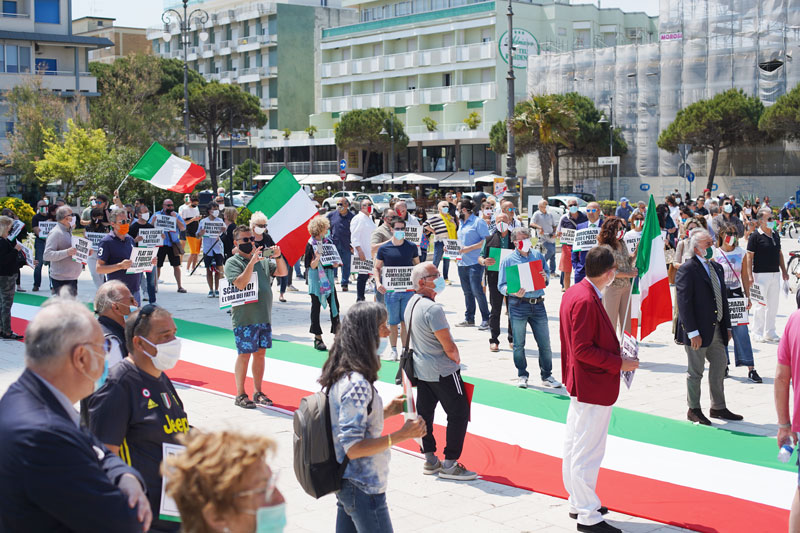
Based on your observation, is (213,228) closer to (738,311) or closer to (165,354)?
(738,311)

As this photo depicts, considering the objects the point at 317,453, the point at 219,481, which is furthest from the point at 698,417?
the point at 219,481

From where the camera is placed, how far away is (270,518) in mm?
2650

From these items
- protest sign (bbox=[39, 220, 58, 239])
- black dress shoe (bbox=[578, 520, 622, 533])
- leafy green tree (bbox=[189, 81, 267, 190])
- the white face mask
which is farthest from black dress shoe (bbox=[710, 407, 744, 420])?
leafy green tree (bbox=[189, 81, 267, 190])

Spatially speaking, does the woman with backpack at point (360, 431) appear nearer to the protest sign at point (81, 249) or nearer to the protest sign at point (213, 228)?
the protest sign at point (81, 249)

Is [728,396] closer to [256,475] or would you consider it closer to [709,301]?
[709,301]

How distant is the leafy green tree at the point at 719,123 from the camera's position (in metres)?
52.3

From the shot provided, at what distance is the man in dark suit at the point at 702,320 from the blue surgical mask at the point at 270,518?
21.9 feet

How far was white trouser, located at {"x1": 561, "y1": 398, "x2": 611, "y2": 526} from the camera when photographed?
6.23m

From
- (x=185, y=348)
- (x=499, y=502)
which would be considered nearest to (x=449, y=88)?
(x=185, y=348)

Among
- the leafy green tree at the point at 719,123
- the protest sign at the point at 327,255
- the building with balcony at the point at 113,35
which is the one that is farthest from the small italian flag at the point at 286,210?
the building with balcony at the point at 113,35

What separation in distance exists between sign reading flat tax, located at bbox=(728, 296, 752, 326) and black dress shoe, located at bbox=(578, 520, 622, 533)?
525cm

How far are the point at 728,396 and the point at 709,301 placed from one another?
1.85 meters

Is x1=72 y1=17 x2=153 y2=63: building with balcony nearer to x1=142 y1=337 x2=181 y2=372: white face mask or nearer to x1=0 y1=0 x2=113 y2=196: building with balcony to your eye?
x1=0 y1=0 x2=113 y2=196: building with balcony

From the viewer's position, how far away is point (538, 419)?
905 cm
